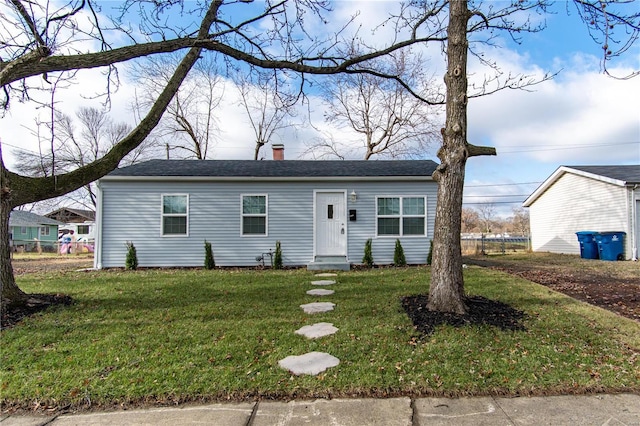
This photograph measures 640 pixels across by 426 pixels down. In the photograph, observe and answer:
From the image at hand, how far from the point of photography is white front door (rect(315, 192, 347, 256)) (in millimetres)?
10227

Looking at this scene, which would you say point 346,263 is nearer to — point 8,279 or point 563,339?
point 563,339

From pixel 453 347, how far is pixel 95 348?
3.65 metres

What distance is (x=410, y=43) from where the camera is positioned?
5941 mm

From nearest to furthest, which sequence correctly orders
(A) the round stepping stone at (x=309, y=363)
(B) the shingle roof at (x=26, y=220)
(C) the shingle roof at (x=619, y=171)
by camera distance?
(A) the round stepping stone at (x=309, y=363)
(C) the shingle roof at (x=619, y=171)
(B) the shingle roof at (x=26, y=220)

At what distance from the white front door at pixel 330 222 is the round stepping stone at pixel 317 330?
5.87 metres

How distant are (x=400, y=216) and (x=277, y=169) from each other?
13.4 ft

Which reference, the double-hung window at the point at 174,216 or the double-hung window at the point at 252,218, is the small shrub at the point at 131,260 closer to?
the double-hung window at the point at 174,216

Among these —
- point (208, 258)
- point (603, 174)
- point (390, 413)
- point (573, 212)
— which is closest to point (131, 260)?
point (208, 258)

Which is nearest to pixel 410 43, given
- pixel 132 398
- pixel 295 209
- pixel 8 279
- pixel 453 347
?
pixel 453 347

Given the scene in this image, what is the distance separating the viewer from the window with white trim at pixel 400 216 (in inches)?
403

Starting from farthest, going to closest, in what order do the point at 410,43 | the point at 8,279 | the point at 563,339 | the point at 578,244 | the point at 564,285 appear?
the point at 578,244 < the point at 564,285 < the point at 410,43 < the point at 8,279 < the point at 563,339

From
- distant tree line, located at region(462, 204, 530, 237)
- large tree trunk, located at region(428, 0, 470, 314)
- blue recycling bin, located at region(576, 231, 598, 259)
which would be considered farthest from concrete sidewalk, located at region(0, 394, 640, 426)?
distant tree line, located at region(462, 204, 530, 237)

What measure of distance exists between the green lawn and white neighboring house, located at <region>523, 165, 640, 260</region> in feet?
29.1

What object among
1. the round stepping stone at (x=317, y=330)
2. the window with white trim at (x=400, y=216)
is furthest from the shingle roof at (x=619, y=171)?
the round stepping stone at (x=317, y=330)
